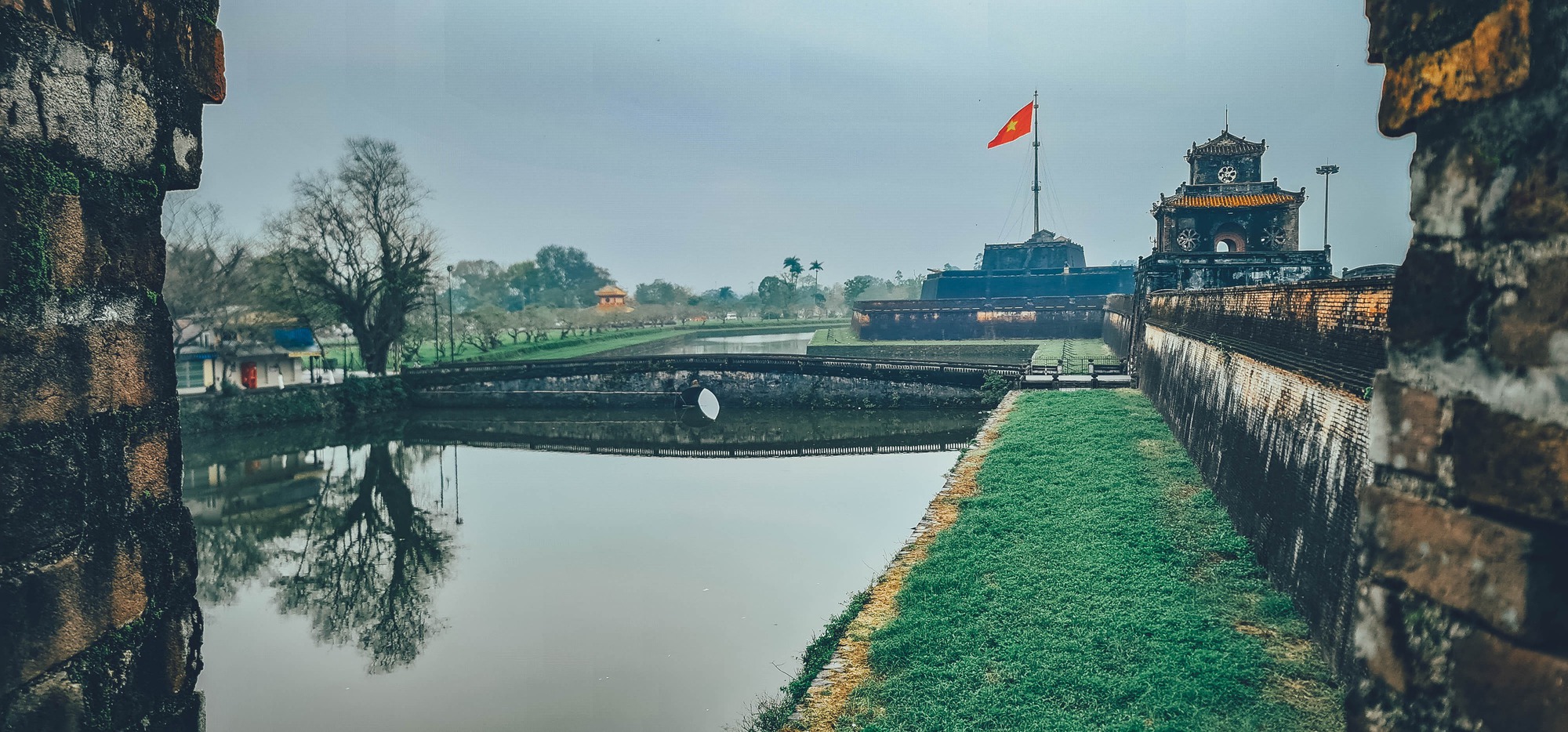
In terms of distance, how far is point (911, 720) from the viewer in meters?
5.14

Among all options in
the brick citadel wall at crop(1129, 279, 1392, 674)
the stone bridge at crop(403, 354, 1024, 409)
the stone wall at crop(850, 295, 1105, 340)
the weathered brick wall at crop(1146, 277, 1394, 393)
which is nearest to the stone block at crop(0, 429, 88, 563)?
the weathered brick wall at crop(1146, 277, 1394, 393)

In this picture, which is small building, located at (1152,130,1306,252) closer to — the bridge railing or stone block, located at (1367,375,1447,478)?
the bridge railing

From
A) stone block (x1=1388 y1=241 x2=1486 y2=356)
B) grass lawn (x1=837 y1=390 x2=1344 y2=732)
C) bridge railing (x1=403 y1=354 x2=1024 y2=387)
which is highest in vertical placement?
stone block (x1=1388 y1=241 x2=1486 y2=356)

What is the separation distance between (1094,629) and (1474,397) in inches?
210

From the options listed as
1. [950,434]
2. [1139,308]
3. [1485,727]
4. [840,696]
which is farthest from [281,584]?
[1139,308]

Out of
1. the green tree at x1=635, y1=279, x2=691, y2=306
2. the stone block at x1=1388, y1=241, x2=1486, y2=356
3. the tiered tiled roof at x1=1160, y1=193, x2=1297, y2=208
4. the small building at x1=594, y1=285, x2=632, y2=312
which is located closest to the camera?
the stone block at x1=1388, y1=241, x2=1486, y2=356

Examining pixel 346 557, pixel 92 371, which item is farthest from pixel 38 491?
pixel 346 557

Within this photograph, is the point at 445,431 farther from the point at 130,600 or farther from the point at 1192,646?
the point at 130,600

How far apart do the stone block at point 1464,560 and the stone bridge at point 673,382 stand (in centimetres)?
2371

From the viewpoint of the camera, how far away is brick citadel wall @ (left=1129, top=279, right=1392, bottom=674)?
17.3 feet

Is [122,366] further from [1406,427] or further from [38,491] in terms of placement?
[1406,427]

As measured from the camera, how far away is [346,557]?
42.2 ft

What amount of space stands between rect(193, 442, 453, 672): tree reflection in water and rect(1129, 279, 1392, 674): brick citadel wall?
8590 millimetres

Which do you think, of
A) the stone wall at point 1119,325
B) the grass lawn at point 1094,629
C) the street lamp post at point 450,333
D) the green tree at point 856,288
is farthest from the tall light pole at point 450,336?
the green tree at point 856,288
